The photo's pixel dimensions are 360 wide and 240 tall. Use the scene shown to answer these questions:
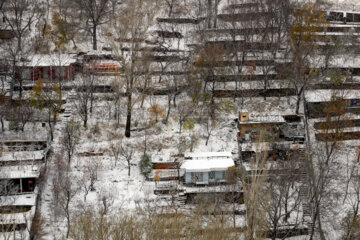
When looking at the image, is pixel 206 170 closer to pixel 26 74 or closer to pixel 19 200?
pixel 19 200

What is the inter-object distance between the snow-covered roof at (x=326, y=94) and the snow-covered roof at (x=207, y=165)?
10.4 m

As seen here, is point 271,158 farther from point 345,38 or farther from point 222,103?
point 345,38

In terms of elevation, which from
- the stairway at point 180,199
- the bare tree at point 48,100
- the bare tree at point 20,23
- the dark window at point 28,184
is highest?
the bare tree at point 20,23

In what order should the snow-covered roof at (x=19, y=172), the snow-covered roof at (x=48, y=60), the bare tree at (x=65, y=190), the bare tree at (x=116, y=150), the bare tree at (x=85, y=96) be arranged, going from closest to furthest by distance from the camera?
the bare tree at (x=65, y=190)
the snow-covered roof at (x=19, y=172)
the bare tree at (x=116, y=150)
the bare tree at (x=85, y=96)
the snow-covered roof at (x=48, y=60)

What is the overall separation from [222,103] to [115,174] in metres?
11.0

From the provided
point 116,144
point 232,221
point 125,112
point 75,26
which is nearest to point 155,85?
point 125,112

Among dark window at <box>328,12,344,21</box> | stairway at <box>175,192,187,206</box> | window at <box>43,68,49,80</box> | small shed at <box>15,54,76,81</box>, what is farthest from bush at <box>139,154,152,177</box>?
dark window at <box>328,12,344,21</box>

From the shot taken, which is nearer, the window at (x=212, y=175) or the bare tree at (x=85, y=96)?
the window at (x=212, y=175)

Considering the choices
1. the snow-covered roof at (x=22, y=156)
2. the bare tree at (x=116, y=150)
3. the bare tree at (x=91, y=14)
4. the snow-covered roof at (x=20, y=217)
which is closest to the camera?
the snow-covered roof at (x=20, y=217)

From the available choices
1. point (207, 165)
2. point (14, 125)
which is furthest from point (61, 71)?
point (207, 165)

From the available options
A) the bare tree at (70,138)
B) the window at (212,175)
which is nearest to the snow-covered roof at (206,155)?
the window at (212,175)

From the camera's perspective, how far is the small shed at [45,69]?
49375 millimetres

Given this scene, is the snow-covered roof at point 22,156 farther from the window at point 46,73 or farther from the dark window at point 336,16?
the dark window at point 336,16

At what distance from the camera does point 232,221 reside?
38.5m
